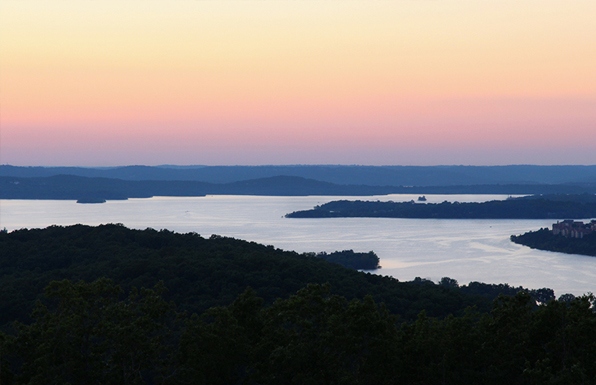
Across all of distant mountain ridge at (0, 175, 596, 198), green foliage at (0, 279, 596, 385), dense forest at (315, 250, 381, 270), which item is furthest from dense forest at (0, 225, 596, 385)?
distant mountain ridge at (0, 175, 596, 198)

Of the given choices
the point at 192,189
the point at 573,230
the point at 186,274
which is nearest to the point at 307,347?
the point at 186,274

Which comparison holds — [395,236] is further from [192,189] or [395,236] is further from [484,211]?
[192,189]

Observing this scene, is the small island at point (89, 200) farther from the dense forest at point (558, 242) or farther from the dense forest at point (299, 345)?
the dense forest at point (299, 345)

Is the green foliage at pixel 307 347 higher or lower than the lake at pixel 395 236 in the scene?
higher

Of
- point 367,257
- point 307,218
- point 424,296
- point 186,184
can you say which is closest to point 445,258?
point 367,257

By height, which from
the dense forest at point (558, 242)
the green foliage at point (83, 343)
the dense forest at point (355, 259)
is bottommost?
the dense forest at point (355, 259)

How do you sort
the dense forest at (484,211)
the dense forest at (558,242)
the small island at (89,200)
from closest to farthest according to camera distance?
the dense forest at (558,242), the dense forest at (484,211), the small island at (89,200)

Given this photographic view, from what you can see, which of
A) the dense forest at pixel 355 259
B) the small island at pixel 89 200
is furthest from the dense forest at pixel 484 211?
the small island at pixel 89 200

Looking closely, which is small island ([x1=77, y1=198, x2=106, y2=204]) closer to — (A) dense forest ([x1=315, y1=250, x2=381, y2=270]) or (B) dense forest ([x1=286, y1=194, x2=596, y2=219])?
(B) dense forest ([x1=286, y1=194, x2=596, y2=219])
